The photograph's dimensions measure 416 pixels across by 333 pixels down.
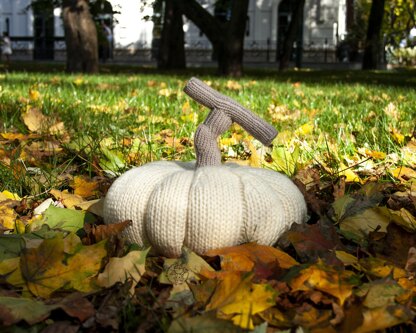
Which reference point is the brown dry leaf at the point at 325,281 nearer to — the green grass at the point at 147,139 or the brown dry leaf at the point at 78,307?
the brown dry leaf at the point at 78,307

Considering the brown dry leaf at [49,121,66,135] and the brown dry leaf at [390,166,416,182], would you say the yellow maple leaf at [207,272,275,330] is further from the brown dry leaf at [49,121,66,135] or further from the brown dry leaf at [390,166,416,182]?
the brown dry leaf at [49,121,66,135]

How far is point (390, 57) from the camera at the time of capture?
36156 mm

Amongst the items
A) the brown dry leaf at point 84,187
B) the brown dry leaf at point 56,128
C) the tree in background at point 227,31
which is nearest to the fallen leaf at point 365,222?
the brown dry leaf at point 84,187

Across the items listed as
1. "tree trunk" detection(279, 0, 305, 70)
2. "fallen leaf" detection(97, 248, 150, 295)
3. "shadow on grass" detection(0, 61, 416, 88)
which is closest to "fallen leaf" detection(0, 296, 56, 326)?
"fallen leaf" detection(97, 248, 150, 295)

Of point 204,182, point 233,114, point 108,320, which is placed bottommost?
point 108,320

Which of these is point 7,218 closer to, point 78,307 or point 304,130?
point 78,307

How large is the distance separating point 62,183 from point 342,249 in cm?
108

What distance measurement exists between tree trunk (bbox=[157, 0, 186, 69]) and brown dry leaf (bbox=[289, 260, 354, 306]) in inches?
690

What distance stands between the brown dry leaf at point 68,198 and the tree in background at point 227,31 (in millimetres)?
11385

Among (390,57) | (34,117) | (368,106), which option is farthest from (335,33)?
(34,117)

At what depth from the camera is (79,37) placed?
12695 millimetres

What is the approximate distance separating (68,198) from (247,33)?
3685cm

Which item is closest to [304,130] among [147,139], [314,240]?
[147,139]

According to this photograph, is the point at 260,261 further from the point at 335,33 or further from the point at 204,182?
the point at 335,33
